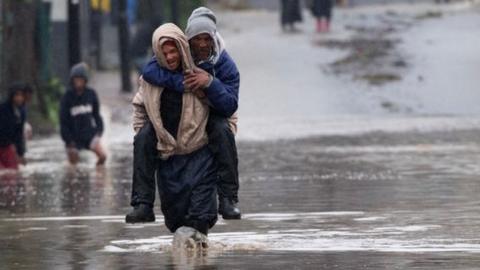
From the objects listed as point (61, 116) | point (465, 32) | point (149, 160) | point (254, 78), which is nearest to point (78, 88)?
point (61, 116)

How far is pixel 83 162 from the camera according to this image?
24.7 metres

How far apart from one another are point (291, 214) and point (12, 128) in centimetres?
862

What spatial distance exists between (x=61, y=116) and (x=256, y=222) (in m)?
10.1

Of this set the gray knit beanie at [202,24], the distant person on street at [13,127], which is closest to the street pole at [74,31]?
the distant person on street at [13,127]

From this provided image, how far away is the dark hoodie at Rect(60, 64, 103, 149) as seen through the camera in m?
23.5

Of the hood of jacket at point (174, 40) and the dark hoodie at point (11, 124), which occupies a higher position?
the hood of jacket at point (174, 40)

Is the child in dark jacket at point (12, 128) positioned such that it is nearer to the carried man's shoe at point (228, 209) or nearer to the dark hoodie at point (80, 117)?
the dark hoodie at point (80, 117)

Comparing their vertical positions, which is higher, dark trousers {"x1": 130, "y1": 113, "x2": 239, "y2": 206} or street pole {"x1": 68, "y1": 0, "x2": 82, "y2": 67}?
dark trousers {"x1": 130, "y1": 113, "x2": 239, "y2": 206}

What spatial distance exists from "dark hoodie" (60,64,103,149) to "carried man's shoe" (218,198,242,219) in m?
11.9

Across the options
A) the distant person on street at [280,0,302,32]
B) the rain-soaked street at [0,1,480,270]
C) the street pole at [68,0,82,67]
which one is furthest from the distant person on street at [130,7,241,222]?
the distant person on street at [280,0,302,32]

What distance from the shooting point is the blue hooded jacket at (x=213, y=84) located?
1157cm

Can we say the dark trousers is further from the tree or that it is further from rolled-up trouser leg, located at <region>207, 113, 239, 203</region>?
the tree

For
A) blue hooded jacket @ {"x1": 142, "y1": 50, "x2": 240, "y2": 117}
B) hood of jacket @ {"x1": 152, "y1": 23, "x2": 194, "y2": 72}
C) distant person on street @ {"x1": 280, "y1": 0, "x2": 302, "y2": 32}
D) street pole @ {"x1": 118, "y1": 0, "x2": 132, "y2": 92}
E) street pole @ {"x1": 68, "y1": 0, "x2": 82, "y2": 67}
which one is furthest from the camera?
distant person on street @ {"x1": 280, "y1": 0, "x2": 302, "y2": 32}

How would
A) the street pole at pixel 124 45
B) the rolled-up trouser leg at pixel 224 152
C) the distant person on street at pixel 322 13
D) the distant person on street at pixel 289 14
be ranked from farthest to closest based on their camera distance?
the distant person on street at pixel 289 14 → the distant person on street at pixel 322 13 → the street pole at pixel 124 45 → the rolled-up trouser leg at pixel 224 152
